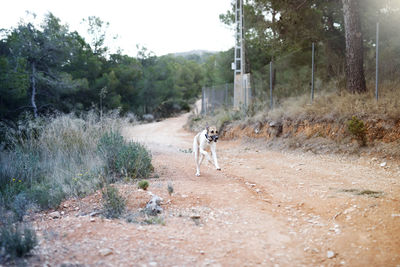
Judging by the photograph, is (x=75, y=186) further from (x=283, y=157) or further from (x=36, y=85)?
(x=36, y=85)

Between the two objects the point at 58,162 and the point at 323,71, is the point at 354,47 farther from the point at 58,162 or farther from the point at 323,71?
the point at 58,162

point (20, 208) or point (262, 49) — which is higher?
point (262, 49)

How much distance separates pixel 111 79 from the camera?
25.5m

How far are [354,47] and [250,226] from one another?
9.88 metres

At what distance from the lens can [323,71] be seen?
17031 mm

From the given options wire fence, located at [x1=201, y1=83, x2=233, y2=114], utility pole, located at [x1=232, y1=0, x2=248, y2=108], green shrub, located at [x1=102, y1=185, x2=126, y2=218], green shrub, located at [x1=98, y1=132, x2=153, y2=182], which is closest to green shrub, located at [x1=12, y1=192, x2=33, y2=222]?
green shrub, located at [x1=102, y1=185, x2=126, y2=218]

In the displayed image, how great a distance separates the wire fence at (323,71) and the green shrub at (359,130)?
133 cm

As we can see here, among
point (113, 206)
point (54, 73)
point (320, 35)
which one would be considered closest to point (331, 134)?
point (320, 35)

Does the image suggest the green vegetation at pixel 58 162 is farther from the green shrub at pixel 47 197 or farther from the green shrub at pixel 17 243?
the green shrub at pixel 17 243

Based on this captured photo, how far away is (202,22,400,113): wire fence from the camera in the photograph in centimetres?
1108

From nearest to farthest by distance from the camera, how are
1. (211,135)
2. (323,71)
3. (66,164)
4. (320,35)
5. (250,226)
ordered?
1. (250,226)
2. (211,135)
3. (66,164)
4. (320,35)
5. (323,71)

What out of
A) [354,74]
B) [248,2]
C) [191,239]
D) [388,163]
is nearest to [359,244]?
[191,239]

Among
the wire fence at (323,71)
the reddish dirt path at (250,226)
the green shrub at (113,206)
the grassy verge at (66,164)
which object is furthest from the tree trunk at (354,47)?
the green shrub at (113,206)

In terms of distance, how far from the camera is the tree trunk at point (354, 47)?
466 inches
